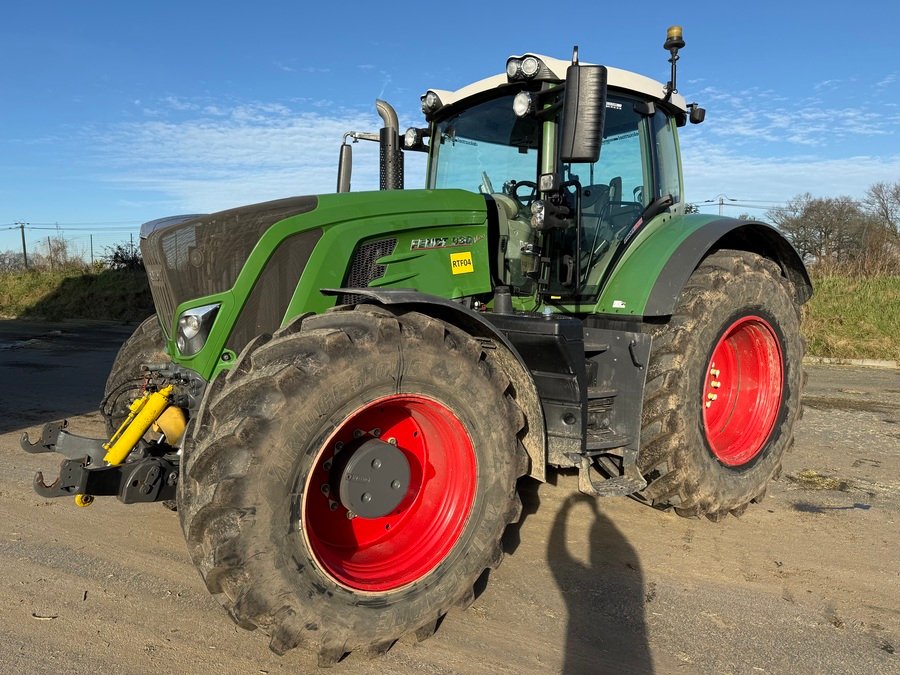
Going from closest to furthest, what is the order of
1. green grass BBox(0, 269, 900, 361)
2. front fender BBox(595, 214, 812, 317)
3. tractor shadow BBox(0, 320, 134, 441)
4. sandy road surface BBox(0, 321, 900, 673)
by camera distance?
sandy road surface BBox(0, 321, 900, 673) → front fender BBox(595, 214, 812, 317) → tractor shadow BBox(0, 320, 134, 441) → green grass BBox(0, 269, 900, 361)

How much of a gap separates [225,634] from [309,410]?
100cm

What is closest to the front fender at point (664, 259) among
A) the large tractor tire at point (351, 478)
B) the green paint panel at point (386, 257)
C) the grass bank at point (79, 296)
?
the green paint panel at point (386, 257)

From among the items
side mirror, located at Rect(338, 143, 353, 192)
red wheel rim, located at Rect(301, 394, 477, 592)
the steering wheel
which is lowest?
red wheel rim, located at Rect(301, 394, 477, 592)

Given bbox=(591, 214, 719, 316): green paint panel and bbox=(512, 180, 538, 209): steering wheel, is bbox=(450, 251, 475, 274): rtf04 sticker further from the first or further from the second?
bbox=(591, 214, 719, 316): green paint panel

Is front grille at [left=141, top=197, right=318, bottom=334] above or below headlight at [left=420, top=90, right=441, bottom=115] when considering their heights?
below

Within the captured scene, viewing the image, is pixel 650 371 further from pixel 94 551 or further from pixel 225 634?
pixel 94 551

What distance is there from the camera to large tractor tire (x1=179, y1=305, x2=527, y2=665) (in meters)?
2.29

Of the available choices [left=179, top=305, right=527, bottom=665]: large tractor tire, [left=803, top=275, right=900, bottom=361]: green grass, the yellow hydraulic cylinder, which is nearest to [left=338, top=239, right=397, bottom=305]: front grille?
[left=179, top=305, right=527, bottom=665]: large tractor tire

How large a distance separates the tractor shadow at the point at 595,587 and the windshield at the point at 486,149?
1989 millimetres

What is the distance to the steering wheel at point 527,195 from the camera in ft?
13.0

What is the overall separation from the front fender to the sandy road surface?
1.24m

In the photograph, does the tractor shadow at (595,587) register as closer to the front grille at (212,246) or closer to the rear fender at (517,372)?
the rear fender at (517,372)

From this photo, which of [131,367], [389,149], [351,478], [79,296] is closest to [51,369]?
[131,367]

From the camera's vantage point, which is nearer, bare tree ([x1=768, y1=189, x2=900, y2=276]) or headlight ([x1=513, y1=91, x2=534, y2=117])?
headlight ([x1=513, y1=91, x2=534, y2=117])
